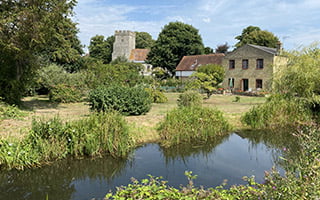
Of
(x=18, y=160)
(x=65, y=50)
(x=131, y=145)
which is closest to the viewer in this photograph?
(x=18, y=160)

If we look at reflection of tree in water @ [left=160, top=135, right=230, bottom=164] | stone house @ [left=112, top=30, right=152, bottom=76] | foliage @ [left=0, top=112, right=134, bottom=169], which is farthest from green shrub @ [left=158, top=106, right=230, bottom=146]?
stone house @ [left=112, top=30, right=152, bottom=76]

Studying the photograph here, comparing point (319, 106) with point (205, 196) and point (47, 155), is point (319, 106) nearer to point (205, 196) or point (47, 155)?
point (205, 196)

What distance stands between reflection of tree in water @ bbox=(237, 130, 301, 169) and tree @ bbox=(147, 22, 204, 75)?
35.0 metres

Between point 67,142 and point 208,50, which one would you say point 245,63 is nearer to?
point 208,50

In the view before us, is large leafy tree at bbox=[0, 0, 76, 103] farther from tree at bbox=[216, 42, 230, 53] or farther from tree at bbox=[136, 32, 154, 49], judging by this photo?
tree at bbox=[136, 32, 154, 49]

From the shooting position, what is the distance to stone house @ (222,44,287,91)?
30.8 meters

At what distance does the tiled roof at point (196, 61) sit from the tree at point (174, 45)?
2.48 m

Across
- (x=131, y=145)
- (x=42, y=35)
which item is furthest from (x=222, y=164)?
(x=42, y=35)

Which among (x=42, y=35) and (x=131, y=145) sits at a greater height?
(x=42, y=35)

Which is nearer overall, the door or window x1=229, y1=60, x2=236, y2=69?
the door

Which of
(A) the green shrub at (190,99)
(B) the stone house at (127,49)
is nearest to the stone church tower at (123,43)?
(B) the stone house at (127,49)

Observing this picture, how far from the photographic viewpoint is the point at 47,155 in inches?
275

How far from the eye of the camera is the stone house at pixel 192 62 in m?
39.9

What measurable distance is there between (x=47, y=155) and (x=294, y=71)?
1125cm
